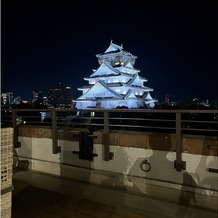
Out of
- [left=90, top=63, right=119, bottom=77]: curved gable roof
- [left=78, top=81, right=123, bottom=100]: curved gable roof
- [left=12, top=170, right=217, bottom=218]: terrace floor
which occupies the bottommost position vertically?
[left=12, top=170, right=217, bottom=218]: terrace floor

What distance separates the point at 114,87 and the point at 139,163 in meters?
37.7

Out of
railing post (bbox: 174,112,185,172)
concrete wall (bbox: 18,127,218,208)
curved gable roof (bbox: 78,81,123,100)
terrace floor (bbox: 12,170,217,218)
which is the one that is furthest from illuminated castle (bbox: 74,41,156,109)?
railing post (bbox: 174,112,185,172)

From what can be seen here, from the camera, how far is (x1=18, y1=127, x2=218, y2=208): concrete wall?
3.81 m

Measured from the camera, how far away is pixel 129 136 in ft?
14.7

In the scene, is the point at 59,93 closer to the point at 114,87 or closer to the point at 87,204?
the point at 114,87

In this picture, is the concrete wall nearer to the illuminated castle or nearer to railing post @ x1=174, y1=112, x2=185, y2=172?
railing post @ x1=174, y1=112, x2=185, y2=172

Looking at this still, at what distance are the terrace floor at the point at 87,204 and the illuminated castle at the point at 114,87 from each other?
120 ft

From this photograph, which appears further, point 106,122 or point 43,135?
point 43,135

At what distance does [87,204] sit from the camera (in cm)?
345

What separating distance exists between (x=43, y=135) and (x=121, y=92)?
3756 centimetres

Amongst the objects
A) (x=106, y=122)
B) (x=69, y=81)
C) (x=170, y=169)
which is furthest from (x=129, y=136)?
(x=69, y=81)

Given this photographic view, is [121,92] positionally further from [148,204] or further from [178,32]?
[178,32]

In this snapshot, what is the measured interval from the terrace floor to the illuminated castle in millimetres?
36688

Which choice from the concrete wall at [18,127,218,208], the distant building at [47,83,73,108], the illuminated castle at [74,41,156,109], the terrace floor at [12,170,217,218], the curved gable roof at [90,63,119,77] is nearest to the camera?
the terrace floor at [12,170,217,218]
